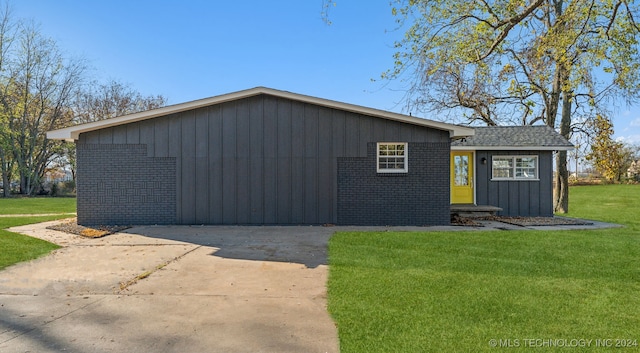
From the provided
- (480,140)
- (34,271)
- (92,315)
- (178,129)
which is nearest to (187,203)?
(178,129)

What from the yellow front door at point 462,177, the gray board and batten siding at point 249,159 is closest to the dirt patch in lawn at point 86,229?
the gray board and batten siding at point 249,159

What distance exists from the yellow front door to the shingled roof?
17.4 inches

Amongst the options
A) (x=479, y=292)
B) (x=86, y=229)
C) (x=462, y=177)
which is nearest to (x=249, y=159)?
(x=86, y=229)

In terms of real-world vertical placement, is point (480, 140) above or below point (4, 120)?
below

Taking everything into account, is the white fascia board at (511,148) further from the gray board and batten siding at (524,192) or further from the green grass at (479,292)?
the green grass at (479,292)

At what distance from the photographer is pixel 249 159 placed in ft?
34.7

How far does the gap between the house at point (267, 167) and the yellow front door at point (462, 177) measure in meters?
3.04

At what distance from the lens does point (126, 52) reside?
15.5 meters

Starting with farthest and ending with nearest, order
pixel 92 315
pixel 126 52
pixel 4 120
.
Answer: pixel 4 120
pixel 126 52
pixel 92 315

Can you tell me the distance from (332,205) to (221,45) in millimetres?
8397

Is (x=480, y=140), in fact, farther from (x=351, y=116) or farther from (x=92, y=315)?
(x=92, y=315)

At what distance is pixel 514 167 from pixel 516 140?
1.05 m

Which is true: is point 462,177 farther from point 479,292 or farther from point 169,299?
point 169,299

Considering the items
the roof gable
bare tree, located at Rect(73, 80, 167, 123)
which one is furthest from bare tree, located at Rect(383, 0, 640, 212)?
bare tree, located at Rect(73, 80, 167, 123)
